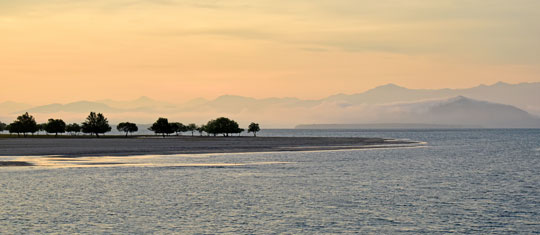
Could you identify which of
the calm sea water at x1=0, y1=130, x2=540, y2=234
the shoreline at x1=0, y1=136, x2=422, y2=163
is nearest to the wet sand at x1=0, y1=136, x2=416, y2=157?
the shoreline at x1=0, y1=136, x2=422, y2=163

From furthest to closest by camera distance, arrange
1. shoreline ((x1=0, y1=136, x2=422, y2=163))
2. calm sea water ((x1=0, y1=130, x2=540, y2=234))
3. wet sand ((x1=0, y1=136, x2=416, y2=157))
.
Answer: wet sand ((x1=0, y1=136, x2=416, y2=157))
shoreline ((x1=0, y1=136, x2=422, y2=163))
calm sea water ((x1=0, y1=130, x2=540, y2=234))

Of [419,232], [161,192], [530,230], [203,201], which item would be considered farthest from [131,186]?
[530,230]

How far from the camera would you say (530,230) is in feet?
94.5

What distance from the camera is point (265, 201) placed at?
3853 centimetres

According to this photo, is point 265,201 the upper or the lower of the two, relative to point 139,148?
lower

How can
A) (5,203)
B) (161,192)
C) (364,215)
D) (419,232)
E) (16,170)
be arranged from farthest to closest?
(16,170) → (161,192) → (5,203) → (364,215) → (419,232)

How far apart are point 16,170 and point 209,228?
38230mm

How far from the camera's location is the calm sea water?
29.7m

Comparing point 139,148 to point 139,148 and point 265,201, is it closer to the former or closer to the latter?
point 139,148

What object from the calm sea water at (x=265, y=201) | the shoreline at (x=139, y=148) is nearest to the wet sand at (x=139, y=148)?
the shoreline at (x=139, y=148)

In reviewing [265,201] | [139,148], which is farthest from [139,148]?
[265,201]

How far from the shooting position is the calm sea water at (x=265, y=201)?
29.7 meters

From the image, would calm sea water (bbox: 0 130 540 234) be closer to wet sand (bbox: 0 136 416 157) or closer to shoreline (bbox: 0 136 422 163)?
shoreline (bbox: 0 136 422 163)

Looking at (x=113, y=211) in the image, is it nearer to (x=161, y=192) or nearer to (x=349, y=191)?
(x=161, y=192)
